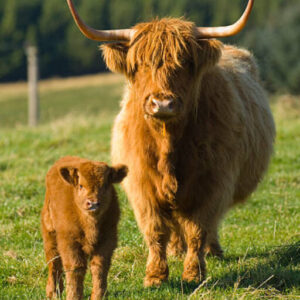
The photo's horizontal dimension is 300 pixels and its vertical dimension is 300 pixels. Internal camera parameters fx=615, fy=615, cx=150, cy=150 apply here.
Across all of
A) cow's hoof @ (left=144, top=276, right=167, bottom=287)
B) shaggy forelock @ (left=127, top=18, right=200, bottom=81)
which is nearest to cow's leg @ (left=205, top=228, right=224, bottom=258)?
cow's hoof @ (left=144, top=276, right=167, bottom=287)

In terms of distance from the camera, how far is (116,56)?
16.2 feet

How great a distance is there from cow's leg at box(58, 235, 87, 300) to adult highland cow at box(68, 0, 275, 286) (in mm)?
832

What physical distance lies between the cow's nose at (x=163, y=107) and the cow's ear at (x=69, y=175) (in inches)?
29.3

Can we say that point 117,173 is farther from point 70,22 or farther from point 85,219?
point 70,22

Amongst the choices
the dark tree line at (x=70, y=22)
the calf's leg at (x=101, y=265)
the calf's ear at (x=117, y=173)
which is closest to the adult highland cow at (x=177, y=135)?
the calf's ear at (x=117, y=173)

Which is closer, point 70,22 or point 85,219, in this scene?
point 85,219

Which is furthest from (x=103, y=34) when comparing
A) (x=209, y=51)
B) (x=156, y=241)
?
(x=156, y=241)

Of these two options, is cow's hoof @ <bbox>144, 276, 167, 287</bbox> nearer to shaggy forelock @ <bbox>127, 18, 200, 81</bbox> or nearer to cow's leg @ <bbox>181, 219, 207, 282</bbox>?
cow's leg @ <bbox>181, 219, 207, 282</bbox>

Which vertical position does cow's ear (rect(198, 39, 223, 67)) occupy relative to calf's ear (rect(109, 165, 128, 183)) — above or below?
above

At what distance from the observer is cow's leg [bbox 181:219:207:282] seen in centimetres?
488

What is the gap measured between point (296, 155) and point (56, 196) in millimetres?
6029

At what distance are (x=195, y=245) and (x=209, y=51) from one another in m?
1.57

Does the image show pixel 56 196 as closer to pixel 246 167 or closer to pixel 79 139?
pixel 246 167

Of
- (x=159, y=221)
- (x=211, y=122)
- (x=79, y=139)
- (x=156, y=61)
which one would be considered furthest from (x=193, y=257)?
(x=79, y=139)
